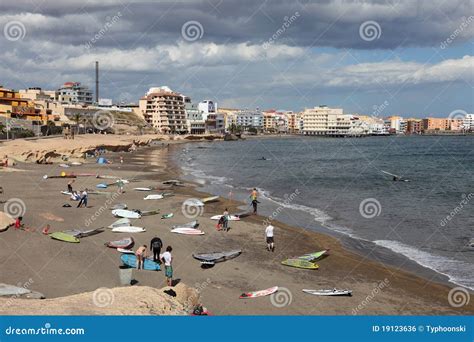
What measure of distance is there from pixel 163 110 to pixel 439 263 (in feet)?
545

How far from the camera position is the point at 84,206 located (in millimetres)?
28047

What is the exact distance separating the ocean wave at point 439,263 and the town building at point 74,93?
166640 millimetres

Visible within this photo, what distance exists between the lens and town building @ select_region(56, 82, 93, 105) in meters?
176

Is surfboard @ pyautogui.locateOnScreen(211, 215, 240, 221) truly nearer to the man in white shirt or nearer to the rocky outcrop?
the man in white shirt

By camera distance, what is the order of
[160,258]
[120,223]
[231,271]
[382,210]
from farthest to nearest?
[382,210] → [120,223] → [231,271] → [160,258]

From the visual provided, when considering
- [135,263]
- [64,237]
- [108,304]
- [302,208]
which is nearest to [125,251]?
[135,263]

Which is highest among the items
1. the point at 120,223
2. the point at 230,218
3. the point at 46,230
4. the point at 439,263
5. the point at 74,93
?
the point at 74,93

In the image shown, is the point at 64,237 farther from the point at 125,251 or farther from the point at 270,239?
the point at 270,239

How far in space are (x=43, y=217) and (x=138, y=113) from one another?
159452mm

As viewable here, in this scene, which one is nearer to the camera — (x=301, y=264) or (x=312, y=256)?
(x=301, y=264)

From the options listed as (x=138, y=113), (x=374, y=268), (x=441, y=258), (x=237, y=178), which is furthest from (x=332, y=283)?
(x=138, y=113)

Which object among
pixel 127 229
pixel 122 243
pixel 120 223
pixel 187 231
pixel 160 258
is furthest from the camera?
pixel 120 223

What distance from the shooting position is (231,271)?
1742 centimetres

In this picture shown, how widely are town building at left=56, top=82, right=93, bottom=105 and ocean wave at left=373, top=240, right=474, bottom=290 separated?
16664 centimetres
